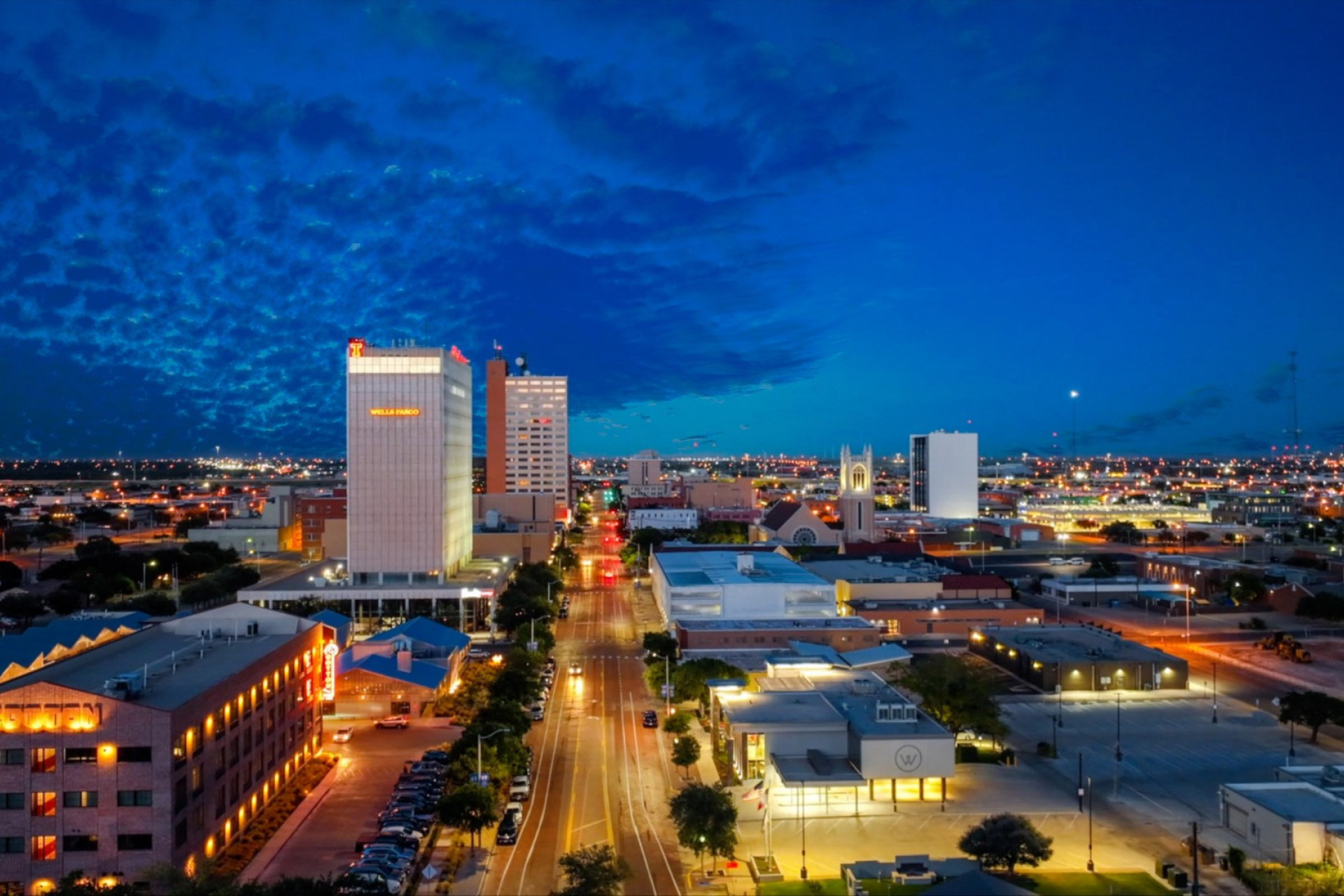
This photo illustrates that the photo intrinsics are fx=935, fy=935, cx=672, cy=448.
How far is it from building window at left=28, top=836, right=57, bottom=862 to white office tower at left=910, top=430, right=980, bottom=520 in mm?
118270

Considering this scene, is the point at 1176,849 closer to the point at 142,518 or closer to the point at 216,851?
the point at 216,851

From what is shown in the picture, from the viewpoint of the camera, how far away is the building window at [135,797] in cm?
2236

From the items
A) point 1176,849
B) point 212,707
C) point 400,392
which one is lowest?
point 1176,849

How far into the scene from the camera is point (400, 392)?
6284cm

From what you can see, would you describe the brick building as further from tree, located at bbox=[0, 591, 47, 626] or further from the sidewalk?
tree, located at bbox=[0, 591, 47, 626]

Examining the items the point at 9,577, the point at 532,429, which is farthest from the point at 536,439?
the point at 9,577

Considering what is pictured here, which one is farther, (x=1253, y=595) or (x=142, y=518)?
(x=142, y=518)

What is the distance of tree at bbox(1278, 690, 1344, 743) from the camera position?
34844 mm

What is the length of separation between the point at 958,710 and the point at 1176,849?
9315mm

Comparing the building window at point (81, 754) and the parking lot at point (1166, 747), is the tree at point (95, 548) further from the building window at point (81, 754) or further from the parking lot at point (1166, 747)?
the parking lot at point (1166, 747)

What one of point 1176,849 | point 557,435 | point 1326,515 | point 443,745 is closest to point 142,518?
point 557,435

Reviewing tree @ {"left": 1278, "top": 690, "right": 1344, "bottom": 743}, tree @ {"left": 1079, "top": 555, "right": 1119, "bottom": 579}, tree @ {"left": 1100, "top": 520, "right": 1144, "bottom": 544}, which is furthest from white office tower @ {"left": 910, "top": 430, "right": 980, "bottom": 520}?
tree @ {"left": 1278, "top": 690, "right": 1344, "bottom": 743}

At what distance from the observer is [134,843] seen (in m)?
22.3

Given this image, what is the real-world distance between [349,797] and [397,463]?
119ft
